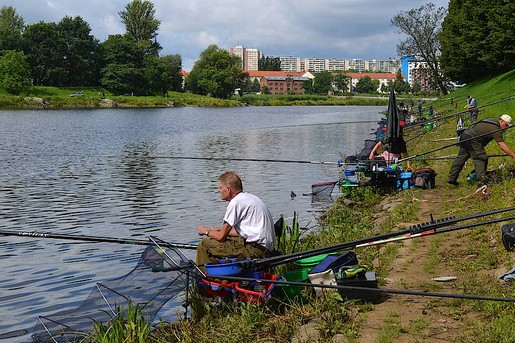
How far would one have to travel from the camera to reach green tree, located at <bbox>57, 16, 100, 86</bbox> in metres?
117

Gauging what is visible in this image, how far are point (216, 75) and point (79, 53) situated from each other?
27675 mm

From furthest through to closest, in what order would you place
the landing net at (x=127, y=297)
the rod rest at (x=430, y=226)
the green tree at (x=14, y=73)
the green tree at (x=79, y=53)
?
1. the green tree at (x=79, y=53)
2. the green tree at (x=14, y=73)
3. the landing net at (x=127, y=297)
4. the rod rest at (x=430, y=226)

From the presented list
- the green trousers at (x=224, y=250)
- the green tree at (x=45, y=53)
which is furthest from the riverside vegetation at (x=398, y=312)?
the green tree at (x=45, y=53)

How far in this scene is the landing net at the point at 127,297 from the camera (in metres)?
7.59

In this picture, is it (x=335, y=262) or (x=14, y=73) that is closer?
(x=335, y=262)

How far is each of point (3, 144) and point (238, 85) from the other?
360ft

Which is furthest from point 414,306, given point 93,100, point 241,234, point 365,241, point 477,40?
point 93,100

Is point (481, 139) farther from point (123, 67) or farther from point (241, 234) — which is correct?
point (123, 67)

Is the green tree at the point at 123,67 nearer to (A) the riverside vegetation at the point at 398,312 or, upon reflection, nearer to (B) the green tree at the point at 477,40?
(B) the green tree at the point at 477,40

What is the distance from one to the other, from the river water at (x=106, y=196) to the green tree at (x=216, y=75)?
93.2m

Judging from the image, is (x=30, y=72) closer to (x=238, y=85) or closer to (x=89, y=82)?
(x=89, y=82)

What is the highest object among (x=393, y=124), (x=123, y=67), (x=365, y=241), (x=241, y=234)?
(x=123, y=67)

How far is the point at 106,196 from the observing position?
63.8ft

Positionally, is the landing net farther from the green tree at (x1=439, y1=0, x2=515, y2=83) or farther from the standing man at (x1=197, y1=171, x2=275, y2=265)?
the green tree at (x1=439, y1=0, x2=515, y2=83)
